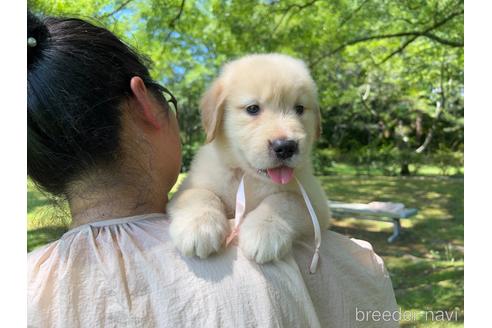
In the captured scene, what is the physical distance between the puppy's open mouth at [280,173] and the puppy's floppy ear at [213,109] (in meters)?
0.35

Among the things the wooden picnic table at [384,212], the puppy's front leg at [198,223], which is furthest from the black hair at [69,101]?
the wooden picnic table at [384,212]

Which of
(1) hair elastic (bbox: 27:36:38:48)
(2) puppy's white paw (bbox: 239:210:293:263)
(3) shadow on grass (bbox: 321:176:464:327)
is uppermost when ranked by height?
(1) hair elastic (bbox: 27:36:38:48)

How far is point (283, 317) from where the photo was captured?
1395 millimetres

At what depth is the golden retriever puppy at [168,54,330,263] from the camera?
1798 millimetres

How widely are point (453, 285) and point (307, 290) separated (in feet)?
18.5

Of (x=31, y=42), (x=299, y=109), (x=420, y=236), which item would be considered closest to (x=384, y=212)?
A: (x=420, y=236)

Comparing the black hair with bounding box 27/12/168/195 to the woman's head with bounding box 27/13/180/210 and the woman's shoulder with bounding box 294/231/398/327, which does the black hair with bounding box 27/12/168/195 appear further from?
the woman's shoulder with bounding box 294/231/398/327

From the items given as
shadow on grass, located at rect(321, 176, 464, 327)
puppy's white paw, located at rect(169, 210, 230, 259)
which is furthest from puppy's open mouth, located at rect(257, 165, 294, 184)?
shadow on grass, located at rect(321, 176, 464, 327)

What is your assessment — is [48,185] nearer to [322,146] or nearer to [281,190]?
[281,190]

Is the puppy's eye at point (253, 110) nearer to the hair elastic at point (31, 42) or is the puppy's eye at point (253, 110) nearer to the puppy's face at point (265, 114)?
the puppy's face at point (265, 114)

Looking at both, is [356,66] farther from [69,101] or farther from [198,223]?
[69,101]

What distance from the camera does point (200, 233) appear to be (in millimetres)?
1559

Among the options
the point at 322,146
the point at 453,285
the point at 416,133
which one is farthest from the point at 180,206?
the point at 416,133

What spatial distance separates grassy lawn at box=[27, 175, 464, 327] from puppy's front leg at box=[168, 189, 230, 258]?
0.48m
